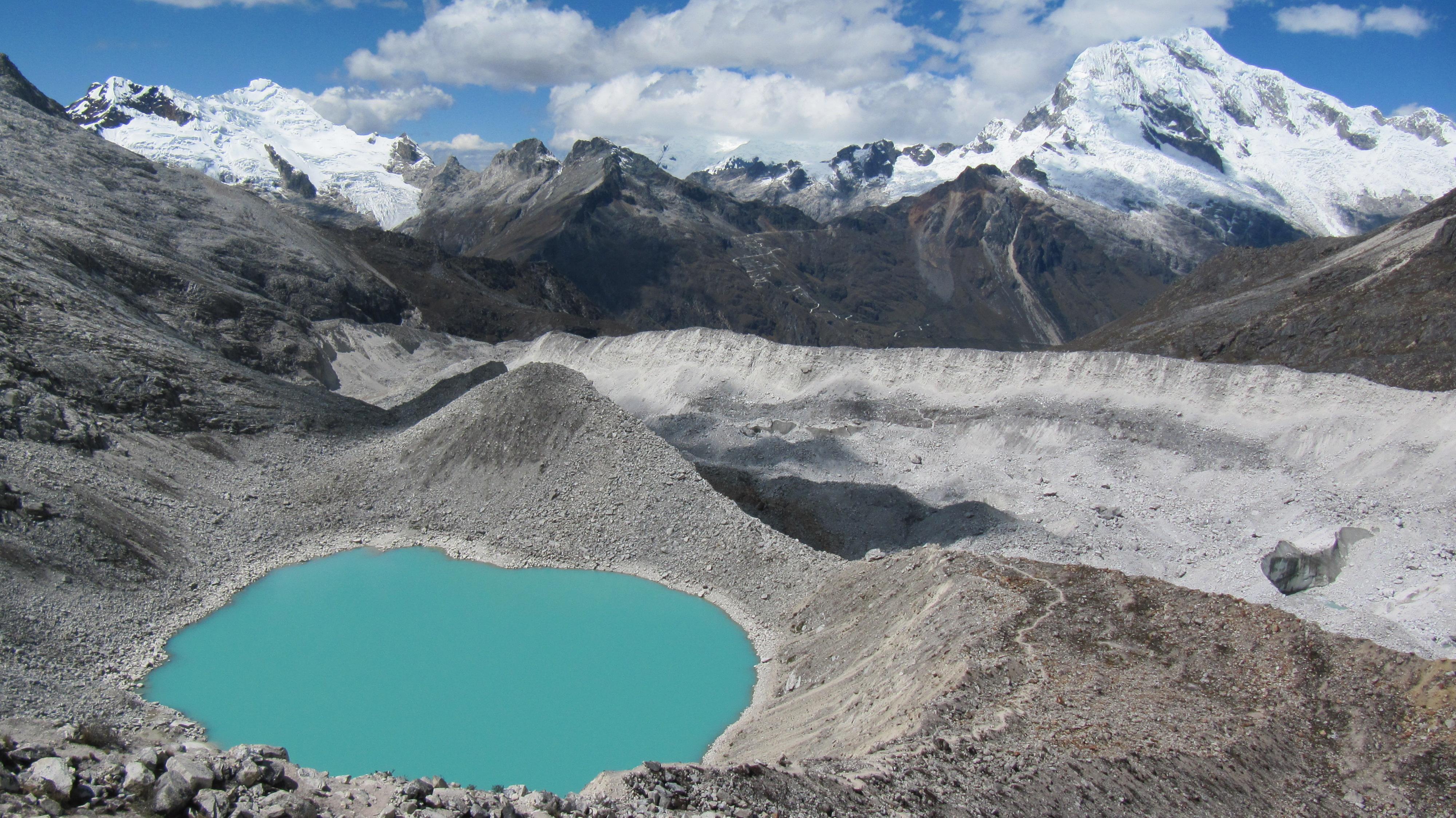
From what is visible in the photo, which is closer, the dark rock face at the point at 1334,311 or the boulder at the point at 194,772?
the boulder at the point at 194,772

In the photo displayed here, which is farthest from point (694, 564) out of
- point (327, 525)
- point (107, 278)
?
point (107, 278)

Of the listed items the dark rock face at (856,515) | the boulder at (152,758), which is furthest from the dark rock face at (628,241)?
the boulder at (152,758)

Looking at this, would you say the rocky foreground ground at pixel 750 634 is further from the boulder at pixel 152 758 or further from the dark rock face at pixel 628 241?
the dark rock face at pixel 628 241

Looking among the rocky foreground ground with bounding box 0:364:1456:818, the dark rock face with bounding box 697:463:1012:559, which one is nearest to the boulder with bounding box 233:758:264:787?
the rocky foreground ground with bounding box 0:364:1456:818

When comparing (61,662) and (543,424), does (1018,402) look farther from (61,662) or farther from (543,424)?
(61,662)

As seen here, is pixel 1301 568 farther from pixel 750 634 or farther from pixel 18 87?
pixel 18 87

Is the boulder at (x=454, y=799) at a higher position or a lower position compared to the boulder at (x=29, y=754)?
lower
